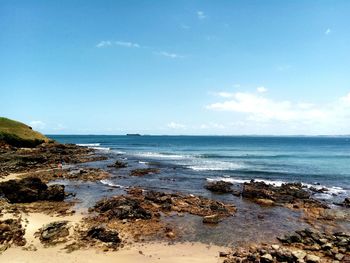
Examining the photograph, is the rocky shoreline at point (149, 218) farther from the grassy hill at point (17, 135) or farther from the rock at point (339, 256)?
the grassy hill at point (17, 135)

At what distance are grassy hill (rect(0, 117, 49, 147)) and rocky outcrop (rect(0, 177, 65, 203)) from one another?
5913 cm

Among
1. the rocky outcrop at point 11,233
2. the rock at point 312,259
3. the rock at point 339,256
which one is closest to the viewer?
the rock at point 312,259

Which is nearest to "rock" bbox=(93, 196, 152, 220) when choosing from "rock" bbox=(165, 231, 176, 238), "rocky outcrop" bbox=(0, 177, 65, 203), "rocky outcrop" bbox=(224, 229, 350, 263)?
"rock" bbox=(165, 231, 176, 238)

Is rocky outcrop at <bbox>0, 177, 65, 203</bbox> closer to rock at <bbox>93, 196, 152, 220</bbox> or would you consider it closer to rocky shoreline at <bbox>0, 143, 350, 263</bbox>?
rocky shoreline at <bbox>0, 143, 350, 263</bbox>

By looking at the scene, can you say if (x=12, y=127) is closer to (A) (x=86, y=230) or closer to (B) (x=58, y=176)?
(B) (x=58, y=176)

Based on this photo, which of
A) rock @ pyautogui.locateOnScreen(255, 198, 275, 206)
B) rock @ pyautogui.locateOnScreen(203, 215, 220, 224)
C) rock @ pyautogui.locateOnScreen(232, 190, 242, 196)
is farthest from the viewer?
rock @ pyautogui.locateOnScreen(232, 190, 242, 196)

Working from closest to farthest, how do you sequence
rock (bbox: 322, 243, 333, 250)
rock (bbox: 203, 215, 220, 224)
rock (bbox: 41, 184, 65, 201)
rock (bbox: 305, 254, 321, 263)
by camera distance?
1. rock (bbox: 305, 254, 321, 263)
2. rock (bbox: 322, 243, 333, 250)
3. rock (bbox: 203, 215, 220, 224)
4. rock (bbox: 41, 184, 65, 201)

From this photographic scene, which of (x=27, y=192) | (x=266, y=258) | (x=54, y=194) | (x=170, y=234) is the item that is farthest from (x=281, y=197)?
(x=27, y=192)

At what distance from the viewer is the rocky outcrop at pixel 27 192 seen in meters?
30.6

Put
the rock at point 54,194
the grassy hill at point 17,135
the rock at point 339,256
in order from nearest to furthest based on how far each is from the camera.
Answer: the rock at point 339,256 → the rock at point 54,194 → the grassy hill at point 17,135

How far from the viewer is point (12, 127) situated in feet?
310

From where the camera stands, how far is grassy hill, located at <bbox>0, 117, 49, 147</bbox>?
280 ft

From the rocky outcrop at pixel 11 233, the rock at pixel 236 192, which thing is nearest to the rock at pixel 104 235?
the rocky outcrop at pixel 11 233

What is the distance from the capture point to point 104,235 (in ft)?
70.1
